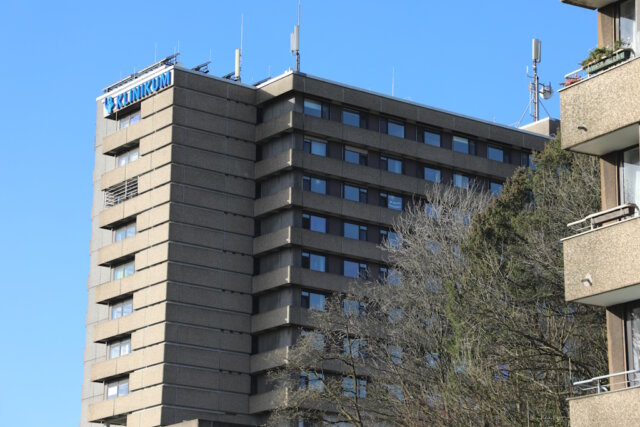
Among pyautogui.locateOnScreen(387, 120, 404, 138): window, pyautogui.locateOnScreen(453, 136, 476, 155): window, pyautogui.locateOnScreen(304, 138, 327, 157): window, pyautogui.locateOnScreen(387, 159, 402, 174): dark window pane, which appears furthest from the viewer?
pyautogui.locateOnScreen(453, 136, 476, 155): window

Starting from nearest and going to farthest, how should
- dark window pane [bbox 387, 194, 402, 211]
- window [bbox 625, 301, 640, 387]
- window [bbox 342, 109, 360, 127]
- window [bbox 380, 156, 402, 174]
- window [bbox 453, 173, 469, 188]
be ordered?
1. window [bbox 625, 301, 640, 387]
2. window [bbox 342, 109, 360, 127]
3. dark window pane [bbox 387, 194, 402, 211]
4. window [bbox 380, 156, 402, 174]
5. window [bbox 453, 173, 469, 188]

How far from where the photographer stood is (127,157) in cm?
10275

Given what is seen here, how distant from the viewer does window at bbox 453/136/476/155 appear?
10444 cm

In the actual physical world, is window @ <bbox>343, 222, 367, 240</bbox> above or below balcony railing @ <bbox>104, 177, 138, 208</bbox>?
below

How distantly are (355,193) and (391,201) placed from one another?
121 inches

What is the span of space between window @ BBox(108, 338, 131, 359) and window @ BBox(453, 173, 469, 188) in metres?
25.7

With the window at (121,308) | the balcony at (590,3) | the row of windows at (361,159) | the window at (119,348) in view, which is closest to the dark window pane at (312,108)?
the row of windows at (361,159)

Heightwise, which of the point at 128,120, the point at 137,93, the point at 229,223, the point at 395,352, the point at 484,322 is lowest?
the point at 484,322

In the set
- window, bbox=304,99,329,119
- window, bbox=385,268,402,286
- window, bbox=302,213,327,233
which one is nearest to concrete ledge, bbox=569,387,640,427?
window, bbox=385,268,402,286

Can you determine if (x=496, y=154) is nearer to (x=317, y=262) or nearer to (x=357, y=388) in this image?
(x=317, y=262)

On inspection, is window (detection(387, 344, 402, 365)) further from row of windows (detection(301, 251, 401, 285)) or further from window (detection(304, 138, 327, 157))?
window (detection(304, 138, 327, 157))

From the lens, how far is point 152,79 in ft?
326

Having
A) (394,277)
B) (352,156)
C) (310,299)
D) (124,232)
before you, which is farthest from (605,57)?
(124,232)

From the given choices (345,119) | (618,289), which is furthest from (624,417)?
(345,119)
